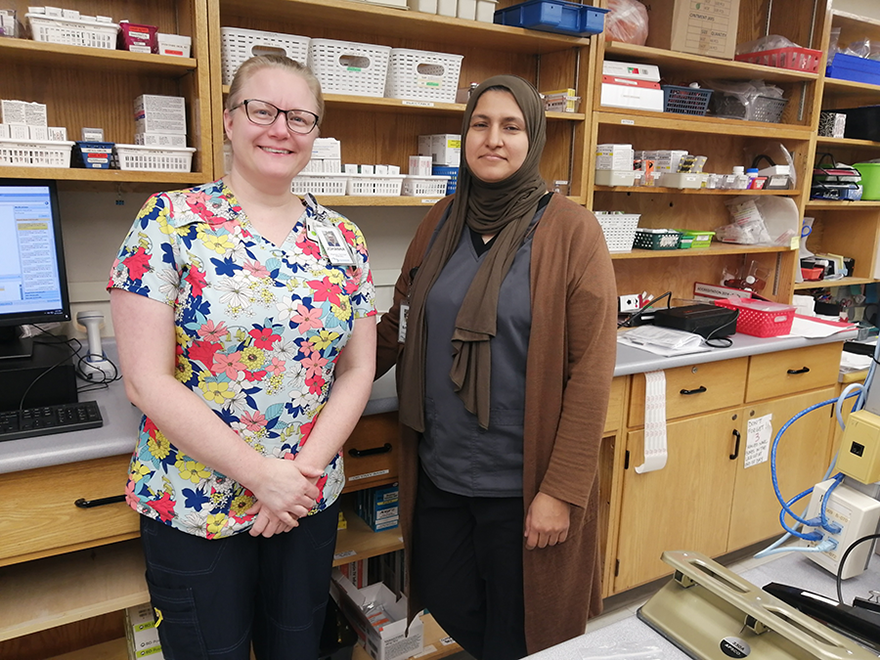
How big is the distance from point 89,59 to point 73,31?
83 mm

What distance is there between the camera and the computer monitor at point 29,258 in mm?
1595

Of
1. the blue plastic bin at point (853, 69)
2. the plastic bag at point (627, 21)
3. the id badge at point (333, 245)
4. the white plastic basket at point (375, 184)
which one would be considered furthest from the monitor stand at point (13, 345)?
the blue plastic bin at point (853, 69)

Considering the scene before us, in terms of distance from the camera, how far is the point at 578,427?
1447mm

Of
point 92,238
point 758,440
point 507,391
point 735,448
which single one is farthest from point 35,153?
point 758,440

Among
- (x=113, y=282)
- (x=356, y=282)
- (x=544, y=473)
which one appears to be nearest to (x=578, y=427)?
(x=544, y=473)

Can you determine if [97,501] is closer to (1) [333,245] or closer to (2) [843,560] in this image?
(1) [333,245]

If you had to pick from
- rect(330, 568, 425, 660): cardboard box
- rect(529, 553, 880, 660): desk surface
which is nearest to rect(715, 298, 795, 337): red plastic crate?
rect(529, 553, 880, 660): desk surface

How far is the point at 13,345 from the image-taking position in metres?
1.64

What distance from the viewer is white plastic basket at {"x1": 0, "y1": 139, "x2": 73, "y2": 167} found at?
160 centimetres

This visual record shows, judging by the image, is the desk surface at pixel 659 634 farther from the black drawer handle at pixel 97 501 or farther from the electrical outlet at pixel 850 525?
the black drawer handle at pixel 97 501

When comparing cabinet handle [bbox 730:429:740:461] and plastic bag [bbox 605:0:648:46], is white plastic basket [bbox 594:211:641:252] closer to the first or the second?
plastic bag [bbox 605:0:648:46]

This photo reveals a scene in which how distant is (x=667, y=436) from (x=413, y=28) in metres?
1.58

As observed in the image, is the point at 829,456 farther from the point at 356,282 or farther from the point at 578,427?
the point at 356,282

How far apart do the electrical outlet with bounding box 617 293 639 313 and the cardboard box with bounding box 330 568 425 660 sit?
1502mm
